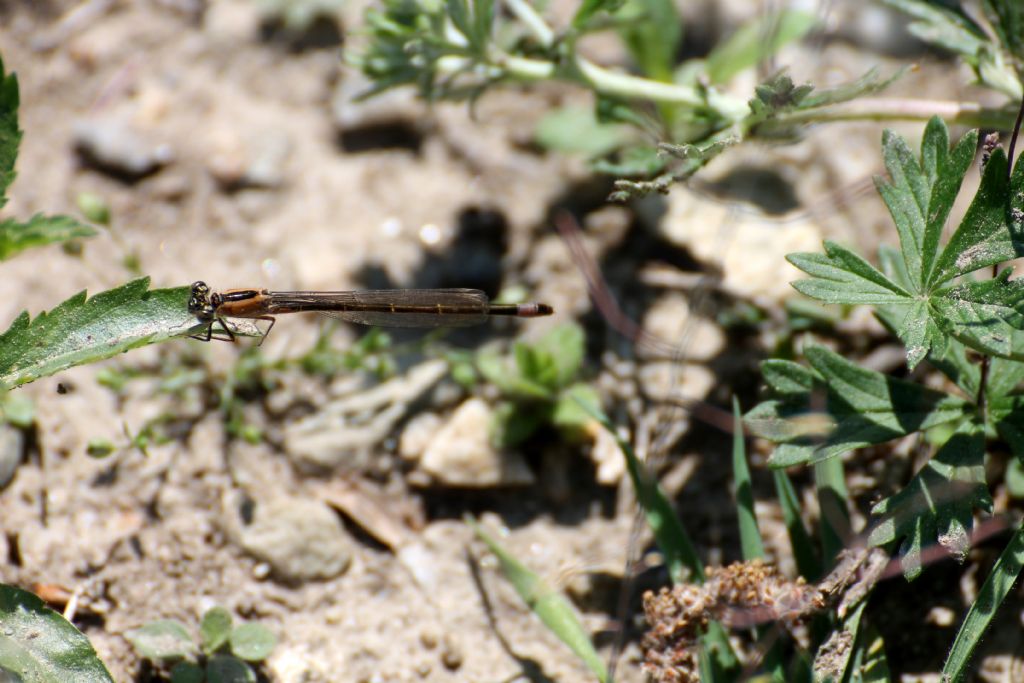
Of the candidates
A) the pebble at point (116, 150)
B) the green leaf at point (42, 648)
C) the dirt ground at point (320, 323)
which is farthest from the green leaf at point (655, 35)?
the green leaf at point (42, 648)

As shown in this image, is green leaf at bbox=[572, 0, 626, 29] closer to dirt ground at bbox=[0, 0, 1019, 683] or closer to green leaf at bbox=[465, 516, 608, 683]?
dirt ground at bbox=[0, 0, 1019, 683]

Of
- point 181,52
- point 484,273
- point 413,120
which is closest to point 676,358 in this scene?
point 484,273

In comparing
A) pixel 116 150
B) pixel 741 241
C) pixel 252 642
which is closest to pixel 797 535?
pixel 741 241

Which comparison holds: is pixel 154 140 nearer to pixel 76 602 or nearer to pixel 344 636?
pixel 76 602

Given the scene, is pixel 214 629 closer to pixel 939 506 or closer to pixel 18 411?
pixel 18 411

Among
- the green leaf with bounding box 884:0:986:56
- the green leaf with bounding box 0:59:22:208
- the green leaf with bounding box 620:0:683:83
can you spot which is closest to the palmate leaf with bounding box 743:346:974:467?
the green leaf with bounding box 884:0:986:56

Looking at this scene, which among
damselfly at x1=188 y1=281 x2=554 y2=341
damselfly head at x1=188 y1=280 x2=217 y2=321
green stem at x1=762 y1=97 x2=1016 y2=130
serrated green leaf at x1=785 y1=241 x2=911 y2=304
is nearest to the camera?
serrated green leaf at x1=785 y1=241 x2=911 y2=304
